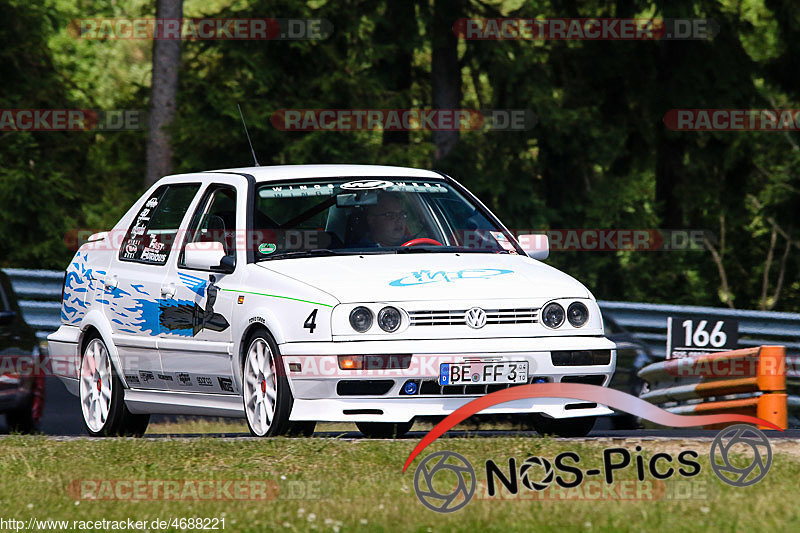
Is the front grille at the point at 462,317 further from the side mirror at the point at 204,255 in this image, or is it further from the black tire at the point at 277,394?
the side mirror at the point at 204,255

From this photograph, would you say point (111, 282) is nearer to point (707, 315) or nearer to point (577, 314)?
point (577, 314)

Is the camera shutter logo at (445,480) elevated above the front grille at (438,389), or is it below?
below

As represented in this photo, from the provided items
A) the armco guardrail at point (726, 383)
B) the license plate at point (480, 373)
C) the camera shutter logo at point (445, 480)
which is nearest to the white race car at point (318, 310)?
the license plate at point (480, 373)

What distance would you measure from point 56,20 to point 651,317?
1842cm

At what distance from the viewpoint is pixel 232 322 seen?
941 cm

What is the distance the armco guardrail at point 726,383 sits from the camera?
1041cm

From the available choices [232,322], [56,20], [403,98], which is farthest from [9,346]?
[56,20]

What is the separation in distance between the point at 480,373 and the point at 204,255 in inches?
79.8

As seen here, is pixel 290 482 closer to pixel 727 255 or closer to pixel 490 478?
pixel 490 478

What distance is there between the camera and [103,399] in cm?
1080

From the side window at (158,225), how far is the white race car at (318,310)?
0.06ft

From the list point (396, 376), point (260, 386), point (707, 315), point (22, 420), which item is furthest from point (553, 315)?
point (707, 315)

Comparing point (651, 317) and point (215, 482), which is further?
point (651, 317)

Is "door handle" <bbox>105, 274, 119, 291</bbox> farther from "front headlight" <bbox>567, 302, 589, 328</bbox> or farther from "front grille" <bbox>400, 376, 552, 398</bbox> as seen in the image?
"front headlight" <bbox>567, 302, 589, 328</bbox>
